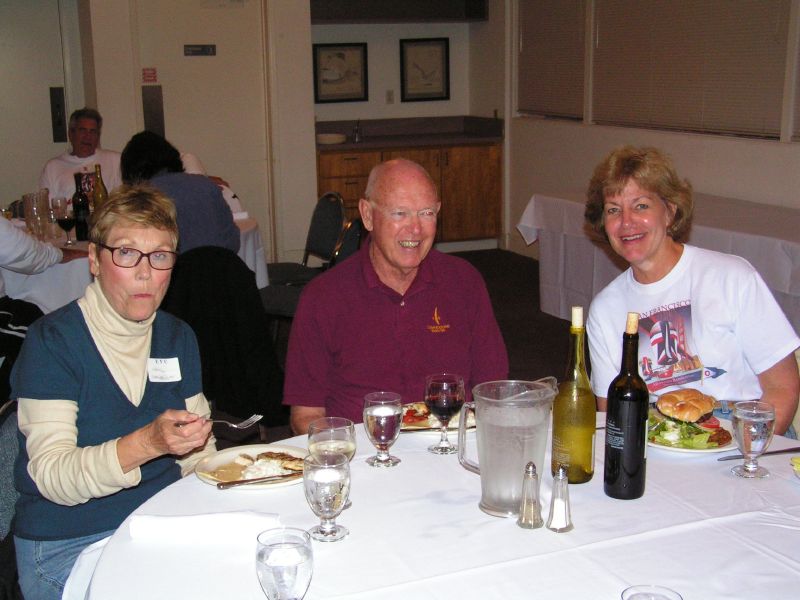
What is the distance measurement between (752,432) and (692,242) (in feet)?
11.2

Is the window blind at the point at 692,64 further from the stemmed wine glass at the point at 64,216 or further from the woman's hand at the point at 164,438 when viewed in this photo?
the woman's hand at the point at 164,438

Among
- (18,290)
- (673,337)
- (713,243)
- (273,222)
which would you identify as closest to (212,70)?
(273,222)

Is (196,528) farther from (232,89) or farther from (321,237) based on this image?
(232,89)

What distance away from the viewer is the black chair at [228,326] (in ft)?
11.2

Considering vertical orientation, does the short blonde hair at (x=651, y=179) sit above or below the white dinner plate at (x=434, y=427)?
above

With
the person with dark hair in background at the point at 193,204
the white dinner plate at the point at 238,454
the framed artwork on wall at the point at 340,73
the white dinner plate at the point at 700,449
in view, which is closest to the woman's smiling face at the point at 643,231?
the white dinner plate at the point at 700,449

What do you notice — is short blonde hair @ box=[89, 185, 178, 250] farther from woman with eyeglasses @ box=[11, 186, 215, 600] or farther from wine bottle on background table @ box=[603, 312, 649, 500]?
wine bottle on background table @ box=[603, 312, 649, 500]

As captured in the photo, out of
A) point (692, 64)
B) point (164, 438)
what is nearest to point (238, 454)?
point (164, 438)

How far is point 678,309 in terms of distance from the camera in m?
2.25

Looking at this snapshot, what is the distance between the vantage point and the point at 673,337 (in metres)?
2.22

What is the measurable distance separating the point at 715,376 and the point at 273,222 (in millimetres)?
5867

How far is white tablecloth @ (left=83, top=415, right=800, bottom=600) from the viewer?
1.34 meters

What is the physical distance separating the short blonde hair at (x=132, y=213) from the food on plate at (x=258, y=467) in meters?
0.50

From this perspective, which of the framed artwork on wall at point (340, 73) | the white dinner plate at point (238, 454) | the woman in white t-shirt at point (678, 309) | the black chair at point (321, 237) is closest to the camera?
the white dinner plate at point (238, 454)
